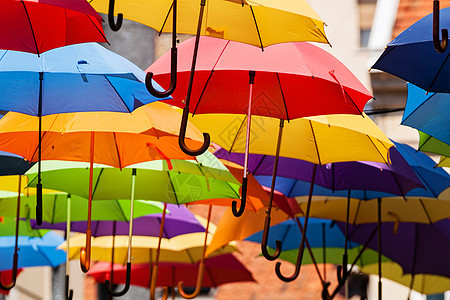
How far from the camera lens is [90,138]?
6.47m

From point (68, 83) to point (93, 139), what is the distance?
2.24ft

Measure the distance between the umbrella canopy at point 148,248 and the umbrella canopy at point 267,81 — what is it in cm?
297

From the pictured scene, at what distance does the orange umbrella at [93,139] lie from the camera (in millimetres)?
5629

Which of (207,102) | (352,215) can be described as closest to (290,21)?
(207,102)

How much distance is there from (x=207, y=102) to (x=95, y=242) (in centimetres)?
353

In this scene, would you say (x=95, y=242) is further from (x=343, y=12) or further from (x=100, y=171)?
(x=343, y=12)

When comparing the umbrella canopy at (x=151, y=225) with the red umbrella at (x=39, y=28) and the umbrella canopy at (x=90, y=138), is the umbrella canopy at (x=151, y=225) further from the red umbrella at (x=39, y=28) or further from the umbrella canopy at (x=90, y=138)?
the red umbrella at (x=39, y=28)

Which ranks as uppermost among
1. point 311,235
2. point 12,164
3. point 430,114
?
point 430,114

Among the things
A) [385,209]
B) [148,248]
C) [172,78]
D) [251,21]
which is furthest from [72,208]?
[172,78]

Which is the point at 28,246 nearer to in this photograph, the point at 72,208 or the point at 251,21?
the point at 72,208

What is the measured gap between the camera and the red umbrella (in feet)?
15.3

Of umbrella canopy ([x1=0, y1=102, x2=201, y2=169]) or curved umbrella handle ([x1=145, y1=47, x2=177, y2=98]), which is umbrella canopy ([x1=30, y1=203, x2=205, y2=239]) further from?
curved umbrella handle ([x1=145, y1=47, x2=177, y2=98])

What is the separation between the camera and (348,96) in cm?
541

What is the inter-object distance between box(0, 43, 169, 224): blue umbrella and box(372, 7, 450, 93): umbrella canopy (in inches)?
52.6
